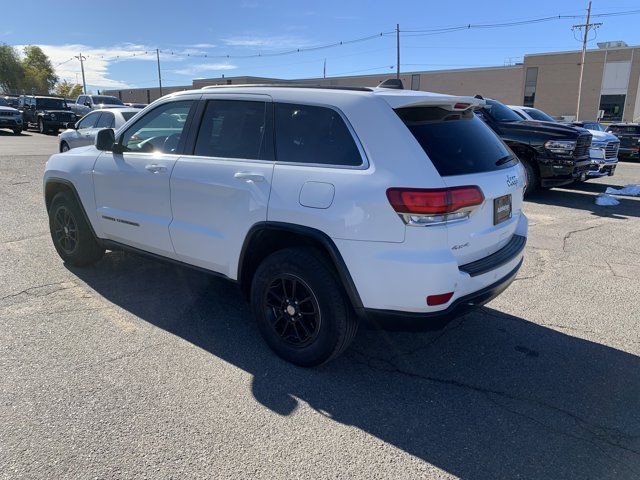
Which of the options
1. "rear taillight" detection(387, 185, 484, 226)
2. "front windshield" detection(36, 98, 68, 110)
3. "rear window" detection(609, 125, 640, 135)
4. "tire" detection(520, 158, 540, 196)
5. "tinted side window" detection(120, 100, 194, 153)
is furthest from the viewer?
"front windshield" detection(36, 98, 68, 110)

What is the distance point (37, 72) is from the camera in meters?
92.8

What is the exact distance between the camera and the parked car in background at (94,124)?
1124cm

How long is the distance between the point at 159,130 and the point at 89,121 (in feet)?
30.0

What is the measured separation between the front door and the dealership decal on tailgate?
2.50 meters

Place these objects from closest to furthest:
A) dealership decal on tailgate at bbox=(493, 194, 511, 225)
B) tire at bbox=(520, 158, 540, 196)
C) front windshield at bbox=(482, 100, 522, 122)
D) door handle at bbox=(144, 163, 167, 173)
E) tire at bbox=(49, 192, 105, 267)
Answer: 1. dealership decal on tailgate at bbox=(493, 194, 511, 225)
2. door handle at bbox=(144, 163, 167, 173)
3. tire at bbox=(49, 192, 105, 267)
4. tire at bbox=(520, 158, 540, 196)
5. front windshield at bbox=(482, 100, 522, 122)

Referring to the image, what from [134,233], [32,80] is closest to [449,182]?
[134,233]

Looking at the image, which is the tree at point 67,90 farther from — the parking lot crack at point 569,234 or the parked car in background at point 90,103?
the parking lot crack at point 569,234

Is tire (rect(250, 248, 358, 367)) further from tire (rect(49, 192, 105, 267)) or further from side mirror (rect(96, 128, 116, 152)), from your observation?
tire (rect(49, 192, 105, 267))

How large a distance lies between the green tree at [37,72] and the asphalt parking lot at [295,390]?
101 meters

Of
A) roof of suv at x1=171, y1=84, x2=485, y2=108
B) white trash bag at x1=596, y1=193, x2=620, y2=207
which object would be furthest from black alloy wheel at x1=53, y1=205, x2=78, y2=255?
white trash bag at x1=596, y1=193, x2=620, y2=207

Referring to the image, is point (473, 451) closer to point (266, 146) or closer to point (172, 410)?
point (172, 410)

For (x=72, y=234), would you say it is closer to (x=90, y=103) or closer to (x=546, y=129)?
(x=546, y=129)

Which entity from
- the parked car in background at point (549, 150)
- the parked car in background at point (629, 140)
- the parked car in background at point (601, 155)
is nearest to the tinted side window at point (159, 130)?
the parked car in background at point (549, 150)

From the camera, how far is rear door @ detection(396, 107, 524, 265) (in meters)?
3.02
